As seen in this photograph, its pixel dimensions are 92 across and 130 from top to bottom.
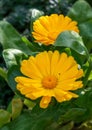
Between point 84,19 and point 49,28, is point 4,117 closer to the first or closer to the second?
point 49,28

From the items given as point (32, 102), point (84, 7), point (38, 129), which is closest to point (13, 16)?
point (84, 7)

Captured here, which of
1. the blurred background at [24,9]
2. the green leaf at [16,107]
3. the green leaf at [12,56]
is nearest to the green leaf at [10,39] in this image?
the green leaf at [12,56]

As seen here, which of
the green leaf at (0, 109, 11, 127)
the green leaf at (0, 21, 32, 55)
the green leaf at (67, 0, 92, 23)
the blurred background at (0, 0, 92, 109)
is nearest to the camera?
the green leaf at (0, 109, 11, 127)

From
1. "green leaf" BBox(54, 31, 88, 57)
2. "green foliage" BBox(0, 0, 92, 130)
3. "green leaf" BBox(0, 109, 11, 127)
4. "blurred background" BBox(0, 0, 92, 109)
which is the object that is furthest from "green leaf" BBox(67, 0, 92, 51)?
"blurred background" BBox(0, 0, 92, 109)

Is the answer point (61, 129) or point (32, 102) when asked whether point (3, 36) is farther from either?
point (61, 129)

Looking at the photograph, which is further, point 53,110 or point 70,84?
point 53,110

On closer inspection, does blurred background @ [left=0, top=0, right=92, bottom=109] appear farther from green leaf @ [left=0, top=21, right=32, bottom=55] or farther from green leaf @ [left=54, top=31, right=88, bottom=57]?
green leaf @ [left=54, top=31, right=88, bottom=57]
